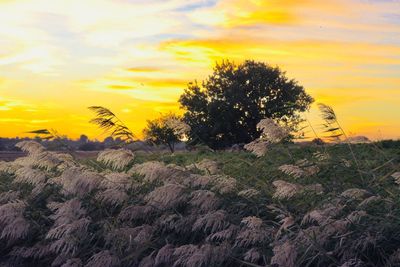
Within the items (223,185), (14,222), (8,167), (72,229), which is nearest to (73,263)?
(72,229)

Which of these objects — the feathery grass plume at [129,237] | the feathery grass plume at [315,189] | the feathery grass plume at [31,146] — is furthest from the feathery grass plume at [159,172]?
the feathery grass plume at [31,146]

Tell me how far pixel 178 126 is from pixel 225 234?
2888 millimetres

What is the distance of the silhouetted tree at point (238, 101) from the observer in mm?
43781

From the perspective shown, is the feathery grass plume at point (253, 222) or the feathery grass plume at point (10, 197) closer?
the feathery grass plume at point (253, 222)

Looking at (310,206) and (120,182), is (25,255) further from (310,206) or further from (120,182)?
(310,206)

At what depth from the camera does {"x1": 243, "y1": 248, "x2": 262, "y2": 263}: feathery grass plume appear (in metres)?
7.55

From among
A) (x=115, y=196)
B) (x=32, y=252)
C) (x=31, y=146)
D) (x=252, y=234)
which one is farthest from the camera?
(x=31, y=146)

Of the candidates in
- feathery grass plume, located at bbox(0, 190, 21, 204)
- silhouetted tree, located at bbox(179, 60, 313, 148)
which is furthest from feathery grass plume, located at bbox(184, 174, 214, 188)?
silhouetted tree, located at bbox(179, 60, 313, 148)

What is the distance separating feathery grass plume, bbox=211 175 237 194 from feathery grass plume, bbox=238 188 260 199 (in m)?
0.19

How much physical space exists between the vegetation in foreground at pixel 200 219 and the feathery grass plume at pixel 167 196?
0.05 feet

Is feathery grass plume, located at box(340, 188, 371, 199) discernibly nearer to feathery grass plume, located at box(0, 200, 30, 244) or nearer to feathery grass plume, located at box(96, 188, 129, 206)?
feathery grass plume, located at box(96, 188, 129, 206)

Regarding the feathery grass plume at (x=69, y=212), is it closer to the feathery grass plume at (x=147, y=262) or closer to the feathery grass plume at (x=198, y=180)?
the feathery grass plume at (x=147, y=262)

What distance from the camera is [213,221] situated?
870 centimetres

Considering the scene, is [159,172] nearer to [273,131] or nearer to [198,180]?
[198,180]
